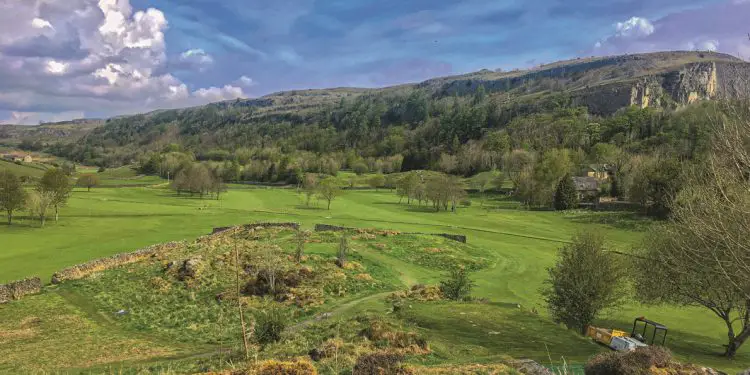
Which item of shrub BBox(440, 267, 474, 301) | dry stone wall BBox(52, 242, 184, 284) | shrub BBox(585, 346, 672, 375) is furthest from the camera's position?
dry stone wall BBox(52, 242, 184, 284)

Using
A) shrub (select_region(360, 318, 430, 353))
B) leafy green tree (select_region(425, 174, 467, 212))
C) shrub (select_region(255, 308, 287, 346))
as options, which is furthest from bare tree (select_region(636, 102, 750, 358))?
leafy green tree (select_region(425, 174, 467, 212))

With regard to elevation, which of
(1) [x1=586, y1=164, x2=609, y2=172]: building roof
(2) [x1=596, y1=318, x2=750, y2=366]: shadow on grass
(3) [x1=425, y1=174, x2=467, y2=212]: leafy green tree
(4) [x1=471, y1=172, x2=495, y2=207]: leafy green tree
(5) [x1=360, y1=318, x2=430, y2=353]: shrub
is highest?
(1) [x1=586, y1=164, x2=609, y2=172]: building roof

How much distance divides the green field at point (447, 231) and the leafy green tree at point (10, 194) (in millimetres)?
3448

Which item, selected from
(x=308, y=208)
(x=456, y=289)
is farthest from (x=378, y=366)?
(x=308, y=208)

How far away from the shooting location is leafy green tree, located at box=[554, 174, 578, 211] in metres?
106

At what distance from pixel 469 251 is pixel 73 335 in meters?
44.0

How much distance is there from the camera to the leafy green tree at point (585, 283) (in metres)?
28.8

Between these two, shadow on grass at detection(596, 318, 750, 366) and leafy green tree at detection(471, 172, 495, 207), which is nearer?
shadow on grass at detection(596, 318, 750, 366)

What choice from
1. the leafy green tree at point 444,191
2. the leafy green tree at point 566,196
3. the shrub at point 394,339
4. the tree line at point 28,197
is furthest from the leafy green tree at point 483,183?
the shrub at point 394,339

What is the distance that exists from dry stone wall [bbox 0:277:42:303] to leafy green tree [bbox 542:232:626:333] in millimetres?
40551

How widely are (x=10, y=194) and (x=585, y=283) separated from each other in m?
82.0

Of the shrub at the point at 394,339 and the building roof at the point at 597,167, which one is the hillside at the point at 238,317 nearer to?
the shrub at the point at 394,339

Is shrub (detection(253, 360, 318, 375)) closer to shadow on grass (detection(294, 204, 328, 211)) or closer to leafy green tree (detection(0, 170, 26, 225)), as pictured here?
leafy green tree (detection(0, 170, 26, 225))

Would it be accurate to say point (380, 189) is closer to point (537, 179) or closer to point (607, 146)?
point (537, 179)
